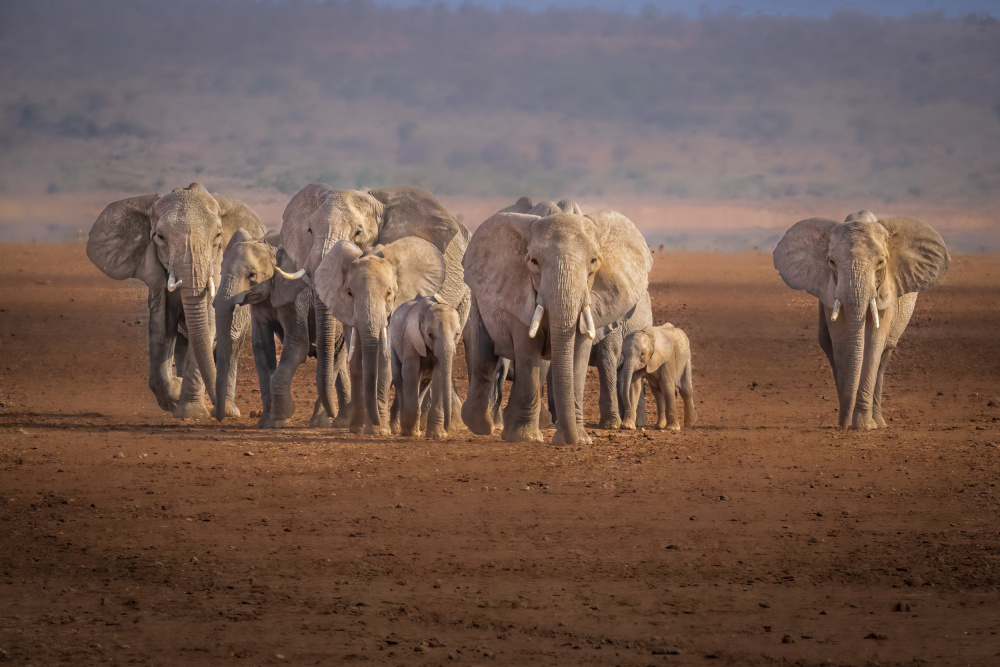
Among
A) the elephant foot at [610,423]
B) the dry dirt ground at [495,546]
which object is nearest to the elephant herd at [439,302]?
the elephant foot at [610,423]

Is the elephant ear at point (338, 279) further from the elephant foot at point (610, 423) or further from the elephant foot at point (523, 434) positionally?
the elephant foot at point (610, 423)

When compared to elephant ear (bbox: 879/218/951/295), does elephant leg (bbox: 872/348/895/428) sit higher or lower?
lower

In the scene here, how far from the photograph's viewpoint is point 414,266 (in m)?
14.0

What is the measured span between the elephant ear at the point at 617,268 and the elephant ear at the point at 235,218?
199 inches

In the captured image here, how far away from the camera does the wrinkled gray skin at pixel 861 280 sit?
14375 mm

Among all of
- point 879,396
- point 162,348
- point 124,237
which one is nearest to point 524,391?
point 879,396

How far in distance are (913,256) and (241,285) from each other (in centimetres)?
781

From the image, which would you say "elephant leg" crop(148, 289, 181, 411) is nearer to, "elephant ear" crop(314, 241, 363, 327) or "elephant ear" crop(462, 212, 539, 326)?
"elephant ear" crop(314, 241, 363, 327)

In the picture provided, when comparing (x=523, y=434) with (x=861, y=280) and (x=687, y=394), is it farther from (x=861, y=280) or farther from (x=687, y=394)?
(x=861, y=280)

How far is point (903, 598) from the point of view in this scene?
24.1ft

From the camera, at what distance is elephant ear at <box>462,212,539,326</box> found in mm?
12586

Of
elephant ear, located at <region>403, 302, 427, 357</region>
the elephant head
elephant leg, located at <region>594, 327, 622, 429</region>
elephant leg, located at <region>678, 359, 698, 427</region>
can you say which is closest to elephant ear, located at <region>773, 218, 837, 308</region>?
elephant leg, located at <region>678, 359, 698, 427</region>

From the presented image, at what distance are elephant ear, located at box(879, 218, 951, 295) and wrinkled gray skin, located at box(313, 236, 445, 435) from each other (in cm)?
538

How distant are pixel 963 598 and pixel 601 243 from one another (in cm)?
630
